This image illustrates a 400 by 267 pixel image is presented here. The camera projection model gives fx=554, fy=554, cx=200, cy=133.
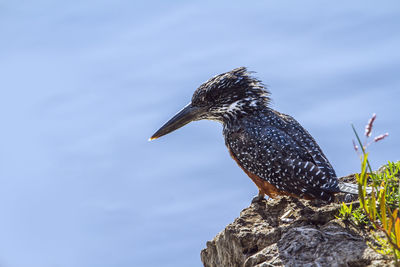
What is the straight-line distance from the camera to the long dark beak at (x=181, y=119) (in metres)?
10.4

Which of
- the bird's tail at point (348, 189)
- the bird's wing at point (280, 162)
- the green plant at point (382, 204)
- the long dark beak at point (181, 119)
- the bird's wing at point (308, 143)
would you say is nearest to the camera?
the green plant at point (382, 204)

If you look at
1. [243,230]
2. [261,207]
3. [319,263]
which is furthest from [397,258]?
[261,207]

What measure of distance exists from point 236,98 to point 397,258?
491 cm

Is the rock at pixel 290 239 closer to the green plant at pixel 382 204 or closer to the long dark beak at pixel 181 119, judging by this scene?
the green plant at pixel 382 204

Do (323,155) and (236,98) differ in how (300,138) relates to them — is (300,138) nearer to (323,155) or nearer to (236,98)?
(323,155)

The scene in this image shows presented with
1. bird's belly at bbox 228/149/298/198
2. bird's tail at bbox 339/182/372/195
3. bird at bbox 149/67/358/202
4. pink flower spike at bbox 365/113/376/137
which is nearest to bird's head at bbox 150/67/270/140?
bird at bbox 149/67/358/202

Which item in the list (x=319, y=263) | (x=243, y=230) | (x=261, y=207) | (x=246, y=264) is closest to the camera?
(x=319, y=263)

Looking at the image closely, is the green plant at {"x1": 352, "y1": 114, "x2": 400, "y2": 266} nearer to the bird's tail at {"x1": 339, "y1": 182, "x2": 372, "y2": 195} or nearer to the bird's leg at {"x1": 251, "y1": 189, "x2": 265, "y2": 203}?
the bird's tail at {"x1": 339, "y1": 182, "x2": 372, "y2": 195}

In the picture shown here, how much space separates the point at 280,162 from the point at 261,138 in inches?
22.1

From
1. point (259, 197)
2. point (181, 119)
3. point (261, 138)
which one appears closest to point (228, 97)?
point (181, 119)

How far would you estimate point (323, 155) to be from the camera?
29.5ft

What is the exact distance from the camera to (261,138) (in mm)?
9031

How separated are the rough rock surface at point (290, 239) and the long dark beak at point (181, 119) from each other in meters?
2.30

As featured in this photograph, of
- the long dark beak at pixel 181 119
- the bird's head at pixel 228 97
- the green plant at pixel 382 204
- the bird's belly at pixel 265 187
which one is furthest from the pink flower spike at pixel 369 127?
the long dark beak at pixel 181 119
